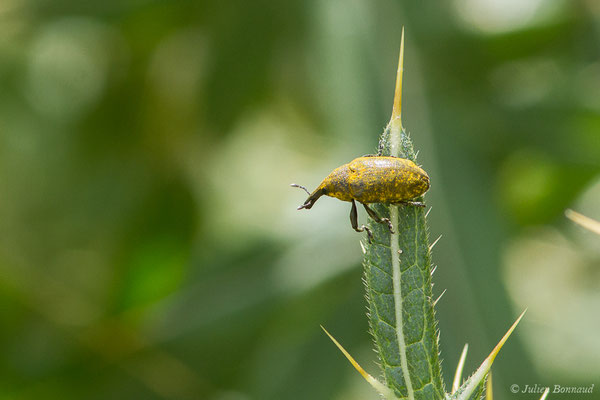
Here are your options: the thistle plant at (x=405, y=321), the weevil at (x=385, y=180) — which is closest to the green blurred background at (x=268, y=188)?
the weevil at (x=385, y=180)

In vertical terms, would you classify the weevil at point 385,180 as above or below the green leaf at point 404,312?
above

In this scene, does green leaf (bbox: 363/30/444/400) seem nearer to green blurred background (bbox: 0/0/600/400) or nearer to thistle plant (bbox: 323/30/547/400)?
thistle plant (bbox: 323/30/547/400)

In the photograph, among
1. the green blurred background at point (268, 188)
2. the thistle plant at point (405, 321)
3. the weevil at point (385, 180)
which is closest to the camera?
the thistle plant at point (405, 321)

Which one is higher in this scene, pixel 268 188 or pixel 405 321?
pixel 405 321

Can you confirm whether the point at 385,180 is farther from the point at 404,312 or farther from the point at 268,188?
the point at 268,188

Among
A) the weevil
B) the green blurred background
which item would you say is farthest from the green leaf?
the green blurred background

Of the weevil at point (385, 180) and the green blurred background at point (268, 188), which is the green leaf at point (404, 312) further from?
the green blurred background at point (268, 188)

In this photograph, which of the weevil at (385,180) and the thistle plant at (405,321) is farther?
the weevil at (385,180)

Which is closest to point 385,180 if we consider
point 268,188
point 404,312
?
point 404,312
